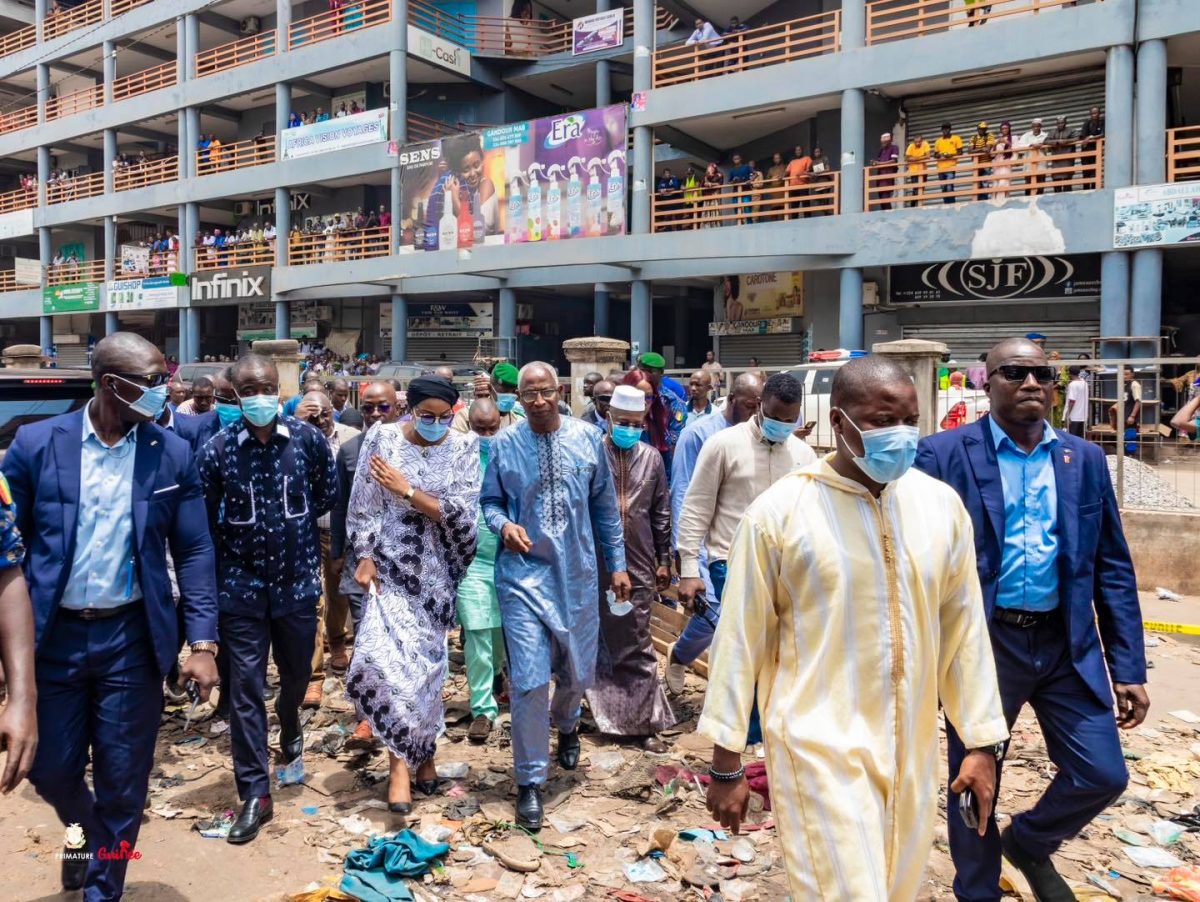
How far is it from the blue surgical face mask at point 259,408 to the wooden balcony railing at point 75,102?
3228 centimetres

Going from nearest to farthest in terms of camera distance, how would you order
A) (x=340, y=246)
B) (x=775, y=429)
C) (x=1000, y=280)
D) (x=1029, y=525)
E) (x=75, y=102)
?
(x=1029, y=525), (x=775, y=429), (x=1000, y=280), (x=340, y=246), (x=75, y=102)

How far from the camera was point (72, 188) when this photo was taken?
1266 inches

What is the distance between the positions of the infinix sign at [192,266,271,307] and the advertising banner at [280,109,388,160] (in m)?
3.30

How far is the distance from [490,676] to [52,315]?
32832mm

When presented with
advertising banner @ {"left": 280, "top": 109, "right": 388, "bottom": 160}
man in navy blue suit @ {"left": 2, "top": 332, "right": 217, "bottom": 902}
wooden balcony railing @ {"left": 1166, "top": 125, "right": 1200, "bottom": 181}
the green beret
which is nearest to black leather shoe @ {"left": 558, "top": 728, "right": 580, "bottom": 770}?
man in navy blue suit @ {"left": 2, "top": 332, "right": 217, "bottom": 902}

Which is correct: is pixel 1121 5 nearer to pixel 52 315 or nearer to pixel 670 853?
pixel 670 853

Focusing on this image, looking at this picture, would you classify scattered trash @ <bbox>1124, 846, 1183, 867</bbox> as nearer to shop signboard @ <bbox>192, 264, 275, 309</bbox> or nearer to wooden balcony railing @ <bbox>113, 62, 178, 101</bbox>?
shop signboard @ <bbox>192, 264, 275, 309</bbox>

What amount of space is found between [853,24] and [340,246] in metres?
13.9

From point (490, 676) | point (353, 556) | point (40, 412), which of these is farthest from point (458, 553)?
point (40, 412)

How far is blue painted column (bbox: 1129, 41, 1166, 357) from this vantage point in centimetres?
1498

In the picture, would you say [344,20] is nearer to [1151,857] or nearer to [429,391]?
[429,391]

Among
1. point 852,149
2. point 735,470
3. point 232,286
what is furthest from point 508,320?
point 735,470

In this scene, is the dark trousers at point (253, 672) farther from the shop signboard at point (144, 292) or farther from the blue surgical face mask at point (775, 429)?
the shop signboard at point (144, 292)

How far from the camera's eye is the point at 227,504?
4141mm
